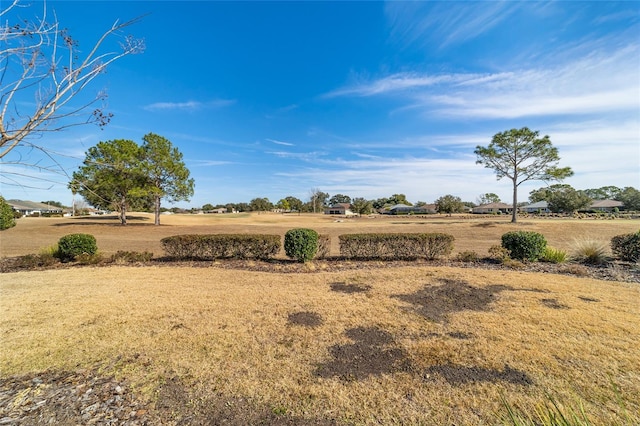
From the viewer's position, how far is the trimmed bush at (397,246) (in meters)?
9.65

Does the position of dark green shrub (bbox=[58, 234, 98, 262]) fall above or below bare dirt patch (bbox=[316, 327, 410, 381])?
above

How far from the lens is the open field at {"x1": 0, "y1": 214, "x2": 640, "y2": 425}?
107 inches

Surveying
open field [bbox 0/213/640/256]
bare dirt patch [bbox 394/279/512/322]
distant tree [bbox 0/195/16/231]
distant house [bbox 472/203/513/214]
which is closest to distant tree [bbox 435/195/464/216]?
open field [bbox 0/213/640/256]

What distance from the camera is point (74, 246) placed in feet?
31.1

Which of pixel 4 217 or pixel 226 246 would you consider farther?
pixel 4 217

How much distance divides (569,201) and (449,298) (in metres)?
59.2

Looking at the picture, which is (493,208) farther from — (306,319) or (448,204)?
(306,319)

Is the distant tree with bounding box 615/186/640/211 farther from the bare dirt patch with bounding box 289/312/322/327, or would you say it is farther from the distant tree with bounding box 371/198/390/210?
the bare dirt patch with bounding box 289/312/322/327

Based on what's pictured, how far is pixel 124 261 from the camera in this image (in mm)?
9586

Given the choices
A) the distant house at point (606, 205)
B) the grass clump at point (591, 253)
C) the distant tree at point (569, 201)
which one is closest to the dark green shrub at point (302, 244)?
the grass clump at point (591, 253)

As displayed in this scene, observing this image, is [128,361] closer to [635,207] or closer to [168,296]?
[168,296]

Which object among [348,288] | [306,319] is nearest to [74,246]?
[306,319]

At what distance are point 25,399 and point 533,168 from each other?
3799 cm

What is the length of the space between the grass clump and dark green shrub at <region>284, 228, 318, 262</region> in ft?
28.5
